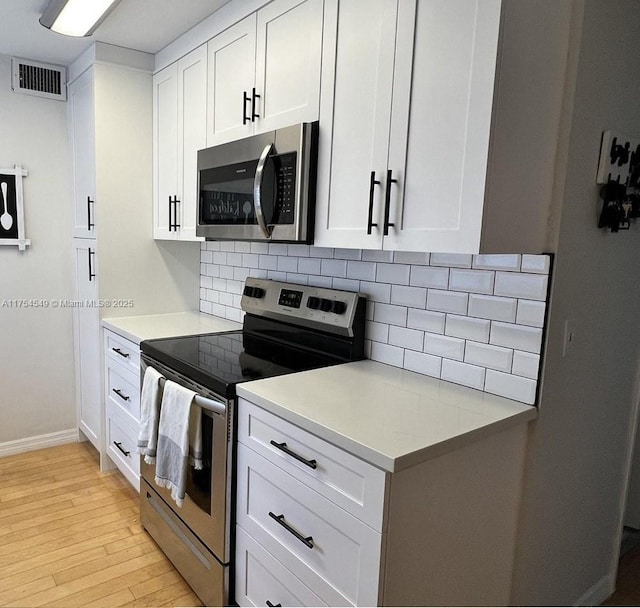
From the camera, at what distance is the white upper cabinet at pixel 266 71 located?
1.71 meters

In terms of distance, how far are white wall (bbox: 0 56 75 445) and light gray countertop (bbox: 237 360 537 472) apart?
216cm

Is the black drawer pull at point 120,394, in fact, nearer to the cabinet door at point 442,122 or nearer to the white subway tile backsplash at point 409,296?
the white subway tile backsplash at point 409,296

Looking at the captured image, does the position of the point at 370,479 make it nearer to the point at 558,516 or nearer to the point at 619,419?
the point at 558,516

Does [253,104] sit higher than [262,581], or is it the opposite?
[253,104]

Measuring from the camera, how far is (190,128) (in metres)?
2.43

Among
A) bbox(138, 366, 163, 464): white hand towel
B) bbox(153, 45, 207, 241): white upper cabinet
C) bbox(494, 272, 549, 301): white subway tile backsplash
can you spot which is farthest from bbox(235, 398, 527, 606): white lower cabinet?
bbox(153, 45, 207, 241): white upper cabinet

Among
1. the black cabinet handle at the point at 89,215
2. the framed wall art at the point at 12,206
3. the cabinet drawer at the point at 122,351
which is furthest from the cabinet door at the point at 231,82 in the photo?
the framed wall art at the point at 12,206

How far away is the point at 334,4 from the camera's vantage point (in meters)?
1.60

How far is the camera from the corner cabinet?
1242 millimetres

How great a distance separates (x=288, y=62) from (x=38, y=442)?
286cm

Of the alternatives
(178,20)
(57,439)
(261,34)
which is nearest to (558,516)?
(261,34)

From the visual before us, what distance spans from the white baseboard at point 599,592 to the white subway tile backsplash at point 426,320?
121 cm

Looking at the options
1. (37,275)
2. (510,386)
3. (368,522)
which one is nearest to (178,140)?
(37,275)

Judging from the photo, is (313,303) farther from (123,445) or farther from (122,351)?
(123,445)
